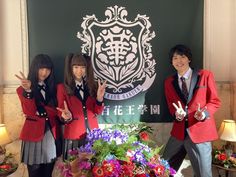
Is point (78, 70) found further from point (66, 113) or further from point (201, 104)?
point (201, 104)

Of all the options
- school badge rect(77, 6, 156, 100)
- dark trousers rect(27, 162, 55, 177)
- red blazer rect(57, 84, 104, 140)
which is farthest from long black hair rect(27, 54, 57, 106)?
dark trousers rect(27, 162, 55, 177)

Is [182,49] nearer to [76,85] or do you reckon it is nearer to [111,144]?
[76,85]

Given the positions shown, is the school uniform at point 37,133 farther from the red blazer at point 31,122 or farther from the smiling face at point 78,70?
the smiling face at point 78,70

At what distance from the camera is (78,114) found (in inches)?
123

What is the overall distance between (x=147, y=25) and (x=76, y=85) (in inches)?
42.3

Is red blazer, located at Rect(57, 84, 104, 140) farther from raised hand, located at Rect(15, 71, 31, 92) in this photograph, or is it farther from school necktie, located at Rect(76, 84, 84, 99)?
raised hand, located at Rect(15, 71, 31, 92)

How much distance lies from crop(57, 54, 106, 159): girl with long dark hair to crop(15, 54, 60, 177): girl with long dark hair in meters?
0.13

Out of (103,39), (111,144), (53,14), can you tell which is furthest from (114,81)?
(111,144)

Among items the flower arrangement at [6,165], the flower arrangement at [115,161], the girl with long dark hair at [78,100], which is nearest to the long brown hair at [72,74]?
the girl with long dark hair at [78,100]

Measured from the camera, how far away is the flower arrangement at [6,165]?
3.14m

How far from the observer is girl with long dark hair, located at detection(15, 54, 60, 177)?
3074 mm

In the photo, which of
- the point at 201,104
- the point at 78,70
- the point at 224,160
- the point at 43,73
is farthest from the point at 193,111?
the point at 43,73

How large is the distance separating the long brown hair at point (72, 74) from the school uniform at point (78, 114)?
0.15ft

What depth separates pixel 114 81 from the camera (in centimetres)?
355
